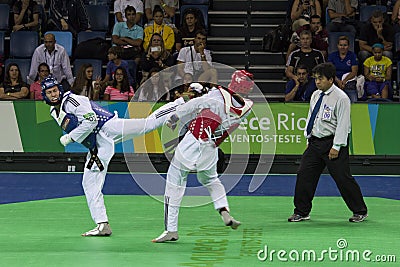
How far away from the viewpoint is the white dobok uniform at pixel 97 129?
1198cm

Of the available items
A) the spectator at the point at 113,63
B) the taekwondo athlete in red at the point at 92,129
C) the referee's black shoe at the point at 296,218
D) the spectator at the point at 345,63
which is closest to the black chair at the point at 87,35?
the spectator at the point at 113,63

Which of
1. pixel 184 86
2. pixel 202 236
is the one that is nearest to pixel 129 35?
pixel 184 86

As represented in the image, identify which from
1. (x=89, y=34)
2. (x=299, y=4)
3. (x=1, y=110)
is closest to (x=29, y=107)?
(x=1, y=110)

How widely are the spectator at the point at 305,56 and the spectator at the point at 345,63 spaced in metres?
0.45

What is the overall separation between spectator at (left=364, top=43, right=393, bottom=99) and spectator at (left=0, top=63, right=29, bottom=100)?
7.70 metres

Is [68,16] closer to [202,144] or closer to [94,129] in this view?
[94,129]

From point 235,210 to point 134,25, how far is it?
8.78 m

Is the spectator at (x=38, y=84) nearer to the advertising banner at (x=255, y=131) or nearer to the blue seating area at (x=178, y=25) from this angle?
the advertising banner at (x=255, y=131)

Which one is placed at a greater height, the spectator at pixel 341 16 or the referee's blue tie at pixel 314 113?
the spectator at pixel 341 16

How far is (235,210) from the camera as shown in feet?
49.0

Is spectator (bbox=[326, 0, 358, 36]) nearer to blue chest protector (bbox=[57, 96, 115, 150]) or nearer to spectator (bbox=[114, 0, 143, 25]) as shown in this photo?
spectator (bbox=[114, 0, 143, 25])

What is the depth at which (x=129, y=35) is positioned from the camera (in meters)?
22.5

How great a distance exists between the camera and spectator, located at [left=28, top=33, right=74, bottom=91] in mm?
21672

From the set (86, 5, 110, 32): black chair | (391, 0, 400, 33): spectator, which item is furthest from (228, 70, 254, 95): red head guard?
(86, 5, 110, 32): black chair
